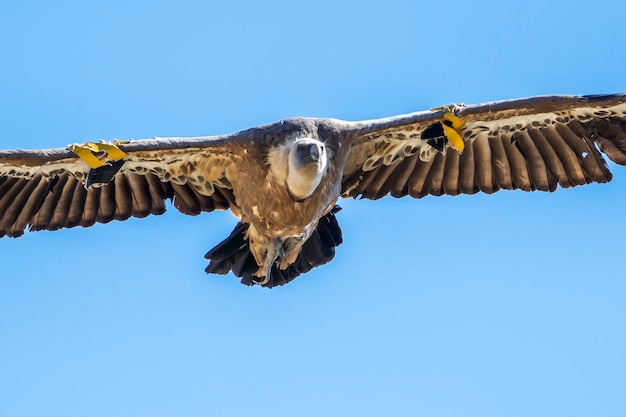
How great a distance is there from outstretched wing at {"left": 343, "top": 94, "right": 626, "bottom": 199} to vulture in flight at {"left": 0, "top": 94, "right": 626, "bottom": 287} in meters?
0.01

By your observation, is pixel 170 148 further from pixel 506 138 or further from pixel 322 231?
pixel 506 138

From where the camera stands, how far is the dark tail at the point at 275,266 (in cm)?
1422

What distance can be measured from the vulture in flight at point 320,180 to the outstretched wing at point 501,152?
12 millimetres

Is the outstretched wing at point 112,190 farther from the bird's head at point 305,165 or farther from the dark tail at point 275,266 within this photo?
the bird's head at point 305,165

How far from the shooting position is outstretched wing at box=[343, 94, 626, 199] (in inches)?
546

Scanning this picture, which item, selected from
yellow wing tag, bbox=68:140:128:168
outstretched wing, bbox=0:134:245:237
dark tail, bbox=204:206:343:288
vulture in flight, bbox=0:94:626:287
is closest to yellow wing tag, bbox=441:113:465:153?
vulture in flight, bbox=0:94:626:287

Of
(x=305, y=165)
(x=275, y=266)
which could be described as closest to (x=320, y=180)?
(x=305, y=165)

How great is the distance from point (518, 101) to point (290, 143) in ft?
7.56

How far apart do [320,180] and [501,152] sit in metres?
2.30

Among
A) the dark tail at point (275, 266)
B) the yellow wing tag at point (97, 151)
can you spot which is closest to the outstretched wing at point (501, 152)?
the dark tail at point (275, 266)

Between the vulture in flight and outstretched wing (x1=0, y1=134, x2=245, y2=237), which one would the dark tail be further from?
outstretched wing (x1=0, y1=134, x2=245, y2=237)

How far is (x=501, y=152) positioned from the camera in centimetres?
1443

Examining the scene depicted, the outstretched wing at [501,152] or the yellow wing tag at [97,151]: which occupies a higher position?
the outstretched wing at [501,152]

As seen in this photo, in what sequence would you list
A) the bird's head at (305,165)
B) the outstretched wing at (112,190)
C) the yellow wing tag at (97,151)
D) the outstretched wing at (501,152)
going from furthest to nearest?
the outstretched wing at (112,190), the outstretched wing at (501,152), the yellow wing tag at (97,151), the bird's head at (305,165)
